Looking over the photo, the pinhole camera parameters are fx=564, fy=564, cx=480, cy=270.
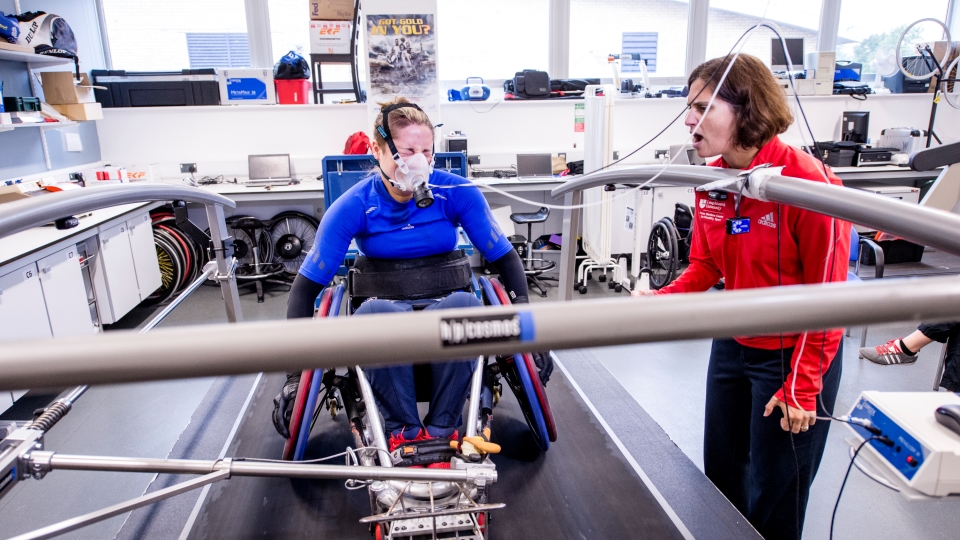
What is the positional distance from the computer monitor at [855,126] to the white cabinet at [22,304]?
6.20 meters

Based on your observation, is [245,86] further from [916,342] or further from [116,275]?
[916,342]

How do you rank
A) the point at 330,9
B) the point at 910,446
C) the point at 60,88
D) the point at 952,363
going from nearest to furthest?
1. the point at 910,446
2. the point at 952,363
3. the point at 60,88
4. the point at 330,9

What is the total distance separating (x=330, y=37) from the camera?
15.3 feet

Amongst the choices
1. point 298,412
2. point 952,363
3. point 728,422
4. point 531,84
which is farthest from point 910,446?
point 531,84

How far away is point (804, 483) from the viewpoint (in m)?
1.35

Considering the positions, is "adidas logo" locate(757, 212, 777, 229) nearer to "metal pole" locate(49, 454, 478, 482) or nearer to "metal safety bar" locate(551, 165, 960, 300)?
"metal safety bar" locate(551, 165, 960, 300)

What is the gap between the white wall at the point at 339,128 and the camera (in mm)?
4832

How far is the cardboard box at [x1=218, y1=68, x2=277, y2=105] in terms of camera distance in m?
4.76

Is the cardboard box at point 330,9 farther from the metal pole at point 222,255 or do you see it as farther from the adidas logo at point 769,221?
the adidas logo at point 769,221

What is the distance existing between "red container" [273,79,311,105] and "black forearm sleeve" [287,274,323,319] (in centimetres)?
355

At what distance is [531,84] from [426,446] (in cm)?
411

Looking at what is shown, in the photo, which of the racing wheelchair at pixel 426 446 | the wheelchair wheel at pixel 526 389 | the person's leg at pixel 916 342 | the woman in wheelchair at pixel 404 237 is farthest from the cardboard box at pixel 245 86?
the person's leg at pixel 916 342

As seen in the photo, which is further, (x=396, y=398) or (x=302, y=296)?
(x=302, y=296)

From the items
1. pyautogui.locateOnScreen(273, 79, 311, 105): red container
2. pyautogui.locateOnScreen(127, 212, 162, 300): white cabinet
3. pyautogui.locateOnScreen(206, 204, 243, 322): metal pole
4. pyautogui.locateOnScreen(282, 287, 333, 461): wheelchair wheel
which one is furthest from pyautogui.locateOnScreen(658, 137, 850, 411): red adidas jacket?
pyautogui.locateOnScreen(273, 79, 311, 105): red container
